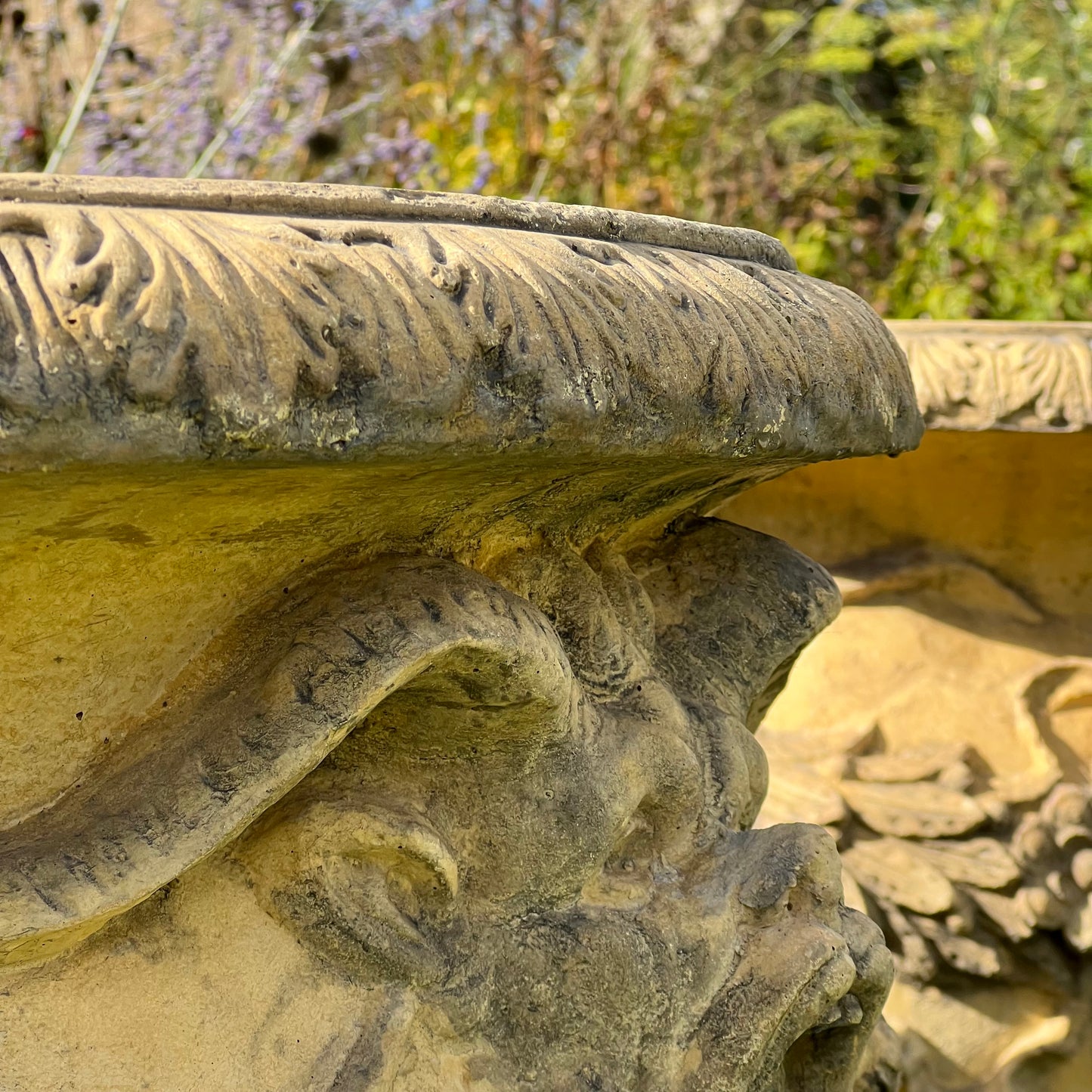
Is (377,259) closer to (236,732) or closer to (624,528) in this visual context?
(236,732)

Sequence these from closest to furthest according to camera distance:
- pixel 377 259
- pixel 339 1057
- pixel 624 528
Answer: pixel 377 259, pixel 339 1057, pixel 624 528

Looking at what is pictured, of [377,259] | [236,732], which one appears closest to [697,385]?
[377,259]

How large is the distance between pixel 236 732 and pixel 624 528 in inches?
18.6

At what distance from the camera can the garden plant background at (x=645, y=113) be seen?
2.79m

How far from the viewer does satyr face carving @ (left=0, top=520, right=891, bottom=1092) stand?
0.89 meters

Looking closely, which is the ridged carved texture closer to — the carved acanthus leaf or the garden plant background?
the carved acanthus leaf

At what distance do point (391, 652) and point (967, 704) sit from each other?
147 cm

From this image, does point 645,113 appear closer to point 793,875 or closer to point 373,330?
point 793,875

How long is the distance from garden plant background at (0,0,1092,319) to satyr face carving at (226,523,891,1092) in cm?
175

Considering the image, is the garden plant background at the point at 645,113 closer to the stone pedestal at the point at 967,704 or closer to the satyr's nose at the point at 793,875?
the stone pedestal at the point at 967,704

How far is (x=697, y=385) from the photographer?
0.83 m

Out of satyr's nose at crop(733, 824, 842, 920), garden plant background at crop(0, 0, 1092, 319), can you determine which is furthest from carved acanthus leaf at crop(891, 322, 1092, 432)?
garden plant background at crop(0, 0, 1092, 319)

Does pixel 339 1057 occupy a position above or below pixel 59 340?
below

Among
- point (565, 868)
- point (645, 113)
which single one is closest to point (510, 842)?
point (565, 868)
